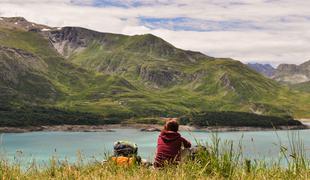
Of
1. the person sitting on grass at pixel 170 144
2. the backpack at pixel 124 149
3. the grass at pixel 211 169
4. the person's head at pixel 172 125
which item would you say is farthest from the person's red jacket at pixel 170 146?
the grass at pixel 211 169

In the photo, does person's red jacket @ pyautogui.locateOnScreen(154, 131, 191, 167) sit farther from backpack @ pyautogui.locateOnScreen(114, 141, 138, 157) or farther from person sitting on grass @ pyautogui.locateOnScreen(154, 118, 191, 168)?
backpack @ pyautogui.locateOnScreen(114, 141, 138, 157)

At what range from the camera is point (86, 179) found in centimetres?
905

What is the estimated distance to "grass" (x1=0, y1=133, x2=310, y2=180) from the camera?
31.4ft

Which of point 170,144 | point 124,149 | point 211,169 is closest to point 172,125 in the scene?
point 170,144

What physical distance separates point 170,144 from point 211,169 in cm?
338

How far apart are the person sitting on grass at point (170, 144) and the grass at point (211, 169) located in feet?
7.17

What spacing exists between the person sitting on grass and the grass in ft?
7.17

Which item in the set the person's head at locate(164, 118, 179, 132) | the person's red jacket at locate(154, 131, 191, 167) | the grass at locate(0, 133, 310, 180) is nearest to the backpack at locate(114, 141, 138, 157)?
the person's red jacket at locate(154, 131, 191, 167)

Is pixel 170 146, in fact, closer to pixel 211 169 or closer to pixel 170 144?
pixel 170 144

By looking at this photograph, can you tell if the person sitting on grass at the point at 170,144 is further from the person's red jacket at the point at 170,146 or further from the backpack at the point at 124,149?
the backpack at the point at 124,149

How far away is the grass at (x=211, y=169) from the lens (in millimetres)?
9578

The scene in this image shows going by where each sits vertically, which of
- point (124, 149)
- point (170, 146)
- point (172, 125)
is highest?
point (172, 125)

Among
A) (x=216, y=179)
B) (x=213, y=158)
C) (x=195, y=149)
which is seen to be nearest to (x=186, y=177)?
(x=216, y=179)

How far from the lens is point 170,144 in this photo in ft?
45.1
